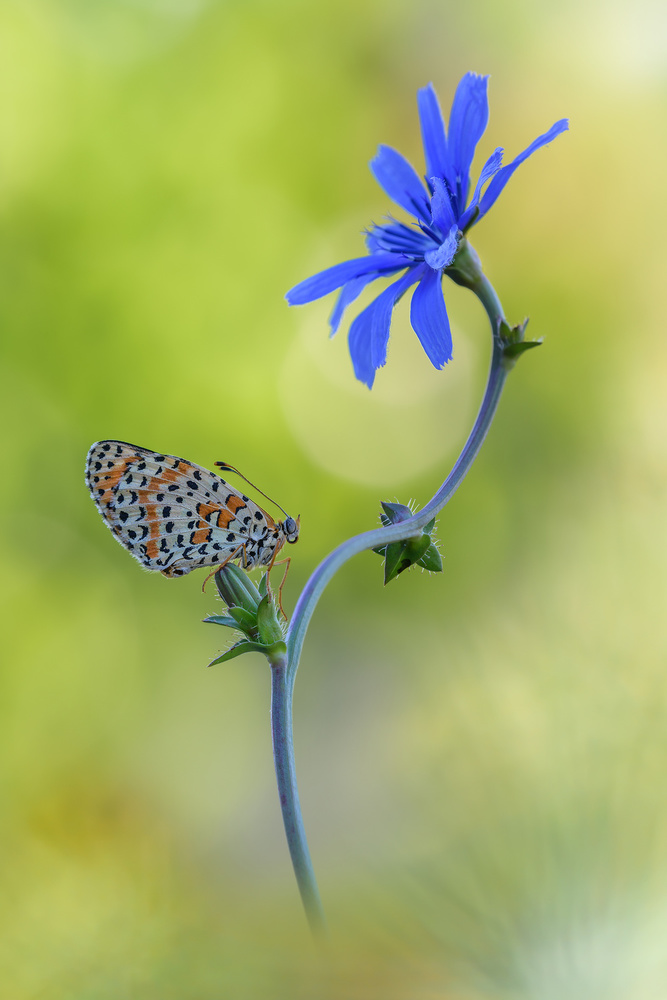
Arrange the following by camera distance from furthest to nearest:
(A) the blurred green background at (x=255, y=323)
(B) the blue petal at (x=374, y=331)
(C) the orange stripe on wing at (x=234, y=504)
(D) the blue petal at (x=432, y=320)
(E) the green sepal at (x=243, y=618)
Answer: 1. (A) the blurred green background at (x=255, y=323)
2. (C) the orange stripe on wing at (x=234, y=504)
3. (B) the blue petal at (x=374, y=331)
4. (D) the blue petal at (x=432, y=320)
5. (E) the green sepal at (x=243, y=618)

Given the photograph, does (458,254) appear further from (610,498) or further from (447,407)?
(447,407)

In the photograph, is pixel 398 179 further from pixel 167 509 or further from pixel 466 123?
pixel 167 509

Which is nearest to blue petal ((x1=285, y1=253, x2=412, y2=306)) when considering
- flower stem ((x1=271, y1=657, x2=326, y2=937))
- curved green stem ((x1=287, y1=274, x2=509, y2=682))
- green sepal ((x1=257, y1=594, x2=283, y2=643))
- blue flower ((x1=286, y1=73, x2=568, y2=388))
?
blue flower ((x1=286, y1=73, x2=568, y2=388))

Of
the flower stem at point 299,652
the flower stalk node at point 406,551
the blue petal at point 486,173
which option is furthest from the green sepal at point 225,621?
the blue petal at point 486,173

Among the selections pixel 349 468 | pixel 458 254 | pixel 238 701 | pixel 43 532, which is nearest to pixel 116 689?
pixel 238 701

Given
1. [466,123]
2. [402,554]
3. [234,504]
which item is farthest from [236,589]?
[466,123]

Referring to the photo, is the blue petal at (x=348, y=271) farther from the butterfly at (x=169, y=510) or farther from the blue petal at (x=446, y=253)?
the butterfly at (x=169, y=510)

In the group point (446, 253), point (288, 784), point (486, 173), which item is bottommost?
point (288, 784)
